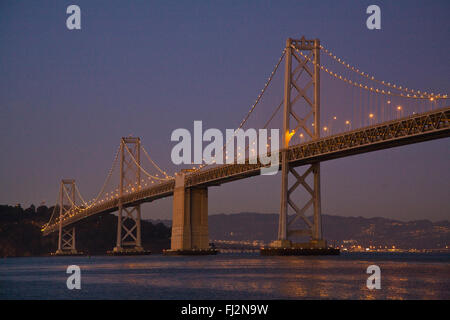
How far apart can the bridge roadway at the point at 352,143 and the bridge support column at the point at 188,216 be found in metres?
1.08

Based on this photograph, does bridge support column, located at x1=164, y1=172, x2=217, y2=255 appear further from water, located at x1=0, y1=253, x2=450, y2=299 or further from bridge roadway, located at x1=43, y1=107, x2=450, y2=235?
water, located at x1=0, y1=253, x2=450, y2=299

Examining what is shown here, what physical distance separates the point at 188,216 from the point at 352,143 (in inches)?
899

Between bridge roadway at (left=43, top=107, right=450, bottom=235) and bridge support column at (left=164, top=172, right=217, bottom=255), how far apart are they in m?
1.08

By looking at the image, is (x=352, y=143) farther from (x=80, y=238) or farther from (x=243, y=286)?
(x=80, y=238)

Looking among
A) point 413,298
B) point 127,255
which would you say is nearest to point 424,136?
point 413,298

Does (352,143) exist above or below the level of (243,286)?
above

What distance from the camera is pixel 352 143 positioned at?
4844 cm

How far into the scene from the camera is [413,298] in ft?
81.8

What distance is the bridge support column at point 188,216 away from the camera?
67875mm

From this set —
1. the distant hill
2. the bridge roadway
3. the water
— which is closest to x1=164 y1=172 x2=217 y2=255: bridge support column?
the bridge roadway

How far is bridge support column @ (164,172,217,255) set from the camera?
67875mm

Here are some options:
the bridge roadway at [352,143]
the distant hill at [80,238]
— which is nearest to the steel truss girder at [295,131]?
the bridge roadway at [352,143]

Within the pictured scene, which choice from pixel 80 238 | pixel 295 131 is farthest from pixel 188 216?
pixel 80 238
